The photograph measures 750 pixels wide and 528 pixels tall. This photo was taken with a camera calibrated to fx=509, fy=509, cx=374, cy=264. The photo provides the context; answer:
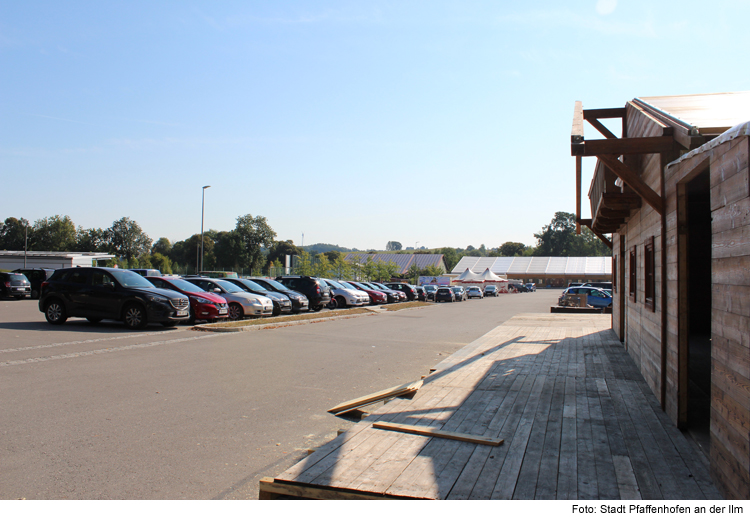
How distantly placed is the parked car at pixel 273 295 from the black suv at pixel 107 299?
5.59 m

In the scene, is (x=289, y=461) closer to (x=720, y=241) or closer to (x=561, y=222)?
(x=720, y=241)

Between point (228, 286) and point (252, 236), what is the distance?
51312 mm

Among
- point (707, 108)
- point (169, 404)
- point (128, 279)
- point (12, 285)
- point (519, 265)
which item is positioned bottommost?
point (169, 404)

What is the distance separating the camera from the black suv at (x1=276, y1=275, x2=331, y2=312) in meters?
24.3

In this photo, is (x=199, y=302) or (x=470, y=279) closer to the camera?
(x=199, y=302)

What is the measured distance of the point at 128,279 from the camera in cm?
1521

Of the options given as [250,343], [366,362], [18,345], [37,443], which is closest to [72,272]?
[18,345]

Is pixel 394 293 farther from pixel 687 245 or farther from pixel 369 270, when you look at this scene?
pixel 687 245

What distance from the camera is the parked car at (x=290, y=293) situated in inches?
880

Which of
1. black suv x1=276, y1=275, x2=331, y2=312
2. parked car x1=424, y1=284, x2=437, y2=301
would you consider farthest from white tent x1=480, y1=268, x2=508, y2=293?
black suv x1=276, y1=275, x2=331, y2=312

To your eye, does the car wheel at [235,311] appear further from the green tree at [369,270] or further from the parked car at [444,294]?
the green tree at [369,270]

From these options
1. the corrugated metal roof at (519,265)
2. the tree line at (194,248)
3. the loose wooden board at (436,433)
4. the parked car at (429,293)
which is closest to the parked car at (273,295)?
the loose wooden board at (436,433)

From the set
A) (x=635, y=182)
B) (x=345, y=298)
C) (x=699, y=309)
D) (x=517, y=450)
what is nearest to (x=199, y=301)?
(x=345, y=298)

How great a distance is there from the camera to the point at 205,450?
15.8 ft
